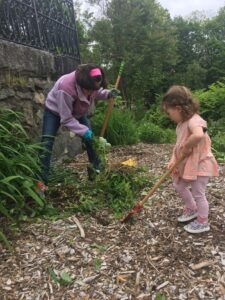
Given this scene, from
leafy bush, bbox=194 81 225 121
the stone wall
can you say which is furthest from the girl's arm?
leafy bush, bbox=194 81 225 121

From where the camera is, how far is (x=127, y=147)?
6.01 meters

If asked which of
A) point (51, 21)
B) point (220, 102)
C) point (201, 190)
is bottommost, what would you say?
point (220, 102)

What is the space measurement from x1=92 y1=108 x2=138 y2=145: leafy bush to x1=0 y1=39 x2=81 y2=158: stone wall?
958 millimetres

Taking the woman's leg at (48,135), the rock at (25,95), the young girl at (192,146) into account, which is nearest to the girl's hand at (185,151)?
the young girl at (192,146)

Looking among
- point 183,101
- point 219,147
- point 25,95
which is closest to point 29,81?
point 25,95

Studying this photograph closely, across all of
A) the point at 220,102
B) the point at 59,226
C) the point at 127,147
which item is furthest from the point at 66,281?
the point at 220,102

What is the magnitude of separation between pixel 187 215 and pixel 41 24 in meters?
3.23

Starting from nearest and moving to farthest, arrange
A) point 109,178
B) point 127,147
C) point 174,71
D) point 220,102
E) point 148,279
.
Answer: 1. point 148,279
2. point 109,178
3. point 127,147
4. point 220,102
5. point 174,71

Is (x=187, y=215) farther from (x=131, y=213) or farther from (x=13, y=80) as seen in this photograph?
(x=13, y=80)

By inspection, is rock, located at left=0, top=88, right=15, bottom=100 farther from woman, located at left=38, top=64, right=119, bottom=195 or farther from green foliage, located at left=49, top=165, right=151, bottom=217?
green foliage, located at left=49, top=165, right=151, bottom=217

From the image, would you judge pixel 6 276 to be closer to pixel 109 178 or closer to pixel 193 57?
pixel 109 178

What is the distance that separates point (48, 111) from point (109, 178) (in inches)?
36.0

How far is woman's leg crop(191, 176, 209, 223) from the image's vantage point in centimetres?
291

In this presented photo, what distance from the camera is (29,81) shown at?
4.41m
